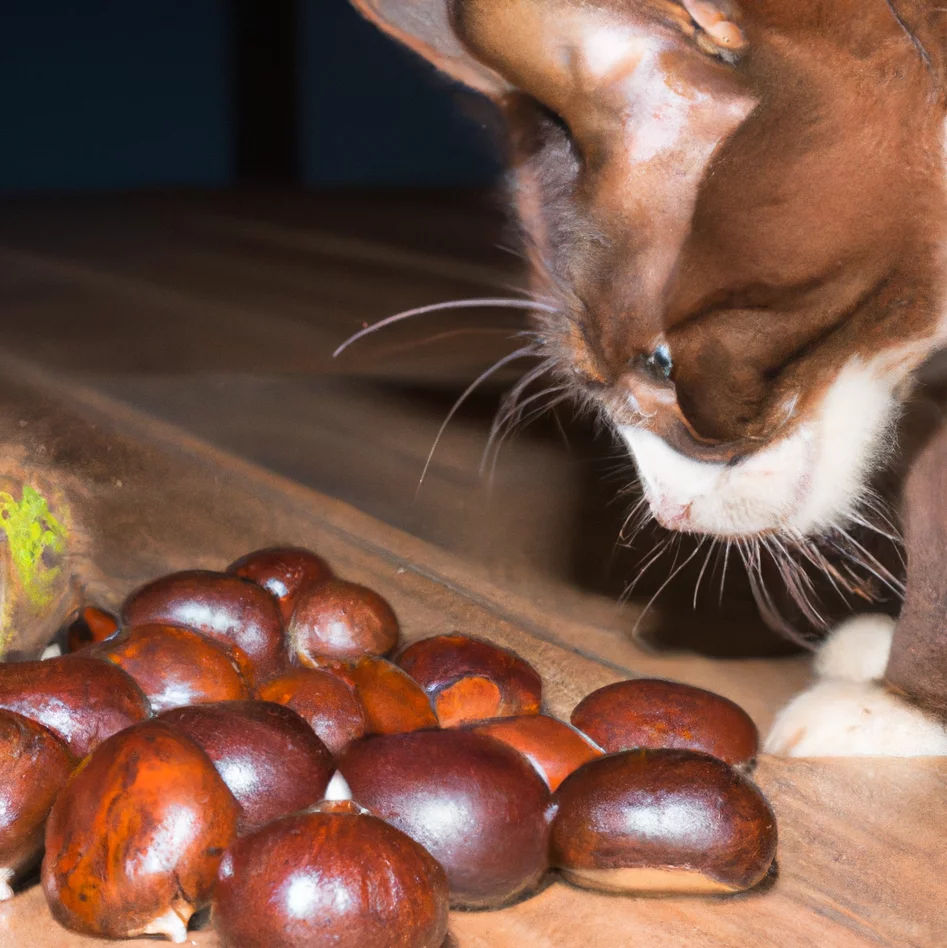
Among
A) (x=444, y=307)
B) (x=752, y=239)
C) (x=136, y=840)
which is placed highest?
(x=752, y=239)

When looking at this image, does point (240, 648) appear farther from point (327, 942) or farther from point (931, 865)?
point (931, 865)

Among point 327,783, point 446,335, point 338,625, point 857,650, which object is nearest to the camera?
point 327,783

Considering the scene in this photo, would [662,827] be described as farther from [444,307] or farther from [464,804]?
[444,307]

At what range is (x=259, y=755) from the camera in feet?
2.15

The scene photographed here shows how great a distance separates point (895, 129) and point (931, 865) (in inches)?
17.3

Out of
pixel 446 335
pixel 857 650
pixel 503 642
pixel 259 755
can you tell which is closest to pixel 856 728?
pixel 857 650

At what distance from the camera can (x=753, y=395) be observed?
85cm

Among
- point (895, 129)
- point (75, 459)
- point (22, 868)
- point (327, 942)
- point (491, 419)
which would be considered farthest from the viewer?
point (491, 419)

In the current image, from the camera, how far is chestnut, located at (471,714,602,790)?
0.73 metres

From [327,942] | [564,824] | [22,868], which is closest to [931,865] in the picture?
[564,824]

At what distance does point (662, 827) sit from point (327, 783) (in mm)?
173

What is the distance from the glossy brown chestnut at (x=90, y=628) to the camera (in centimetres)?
87

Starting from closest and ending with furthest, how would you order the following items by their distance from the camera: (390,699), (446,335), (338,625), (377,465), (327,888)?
1. (327,888)
2. (390,699)
3. (338,625)
4. (377,465)
5. (446,335)

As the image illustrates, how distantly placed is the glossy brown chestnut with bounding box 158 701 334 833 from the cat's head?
1.17 feet
